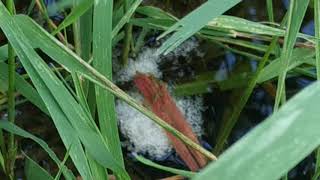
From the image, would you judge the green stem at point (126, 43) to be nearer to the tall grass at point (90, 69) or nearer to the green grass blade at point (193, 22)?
the tall grass at point (90, 69)

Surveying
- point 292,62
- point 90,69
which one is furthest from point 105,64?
point 292,62

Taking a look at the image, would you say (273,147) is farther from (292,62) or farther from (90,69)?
(292,62)

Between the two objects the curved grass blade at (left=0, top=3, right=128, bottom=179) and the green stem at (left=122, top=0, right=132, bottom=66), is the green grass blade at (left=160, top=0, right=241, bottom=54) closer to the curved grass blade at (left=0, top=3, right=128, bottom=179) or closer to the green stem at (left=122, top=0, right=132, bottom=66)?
the curved grass blade at (left=0, top=3, right=128, bottom=179)

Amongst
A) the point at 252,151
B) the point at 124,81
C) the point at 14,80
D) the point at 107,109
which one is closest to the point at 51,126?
the point at 124,81

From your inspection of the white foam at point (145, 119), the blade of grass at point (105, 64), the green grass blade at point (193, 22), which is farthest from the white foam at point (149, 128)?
the green grass blade at point (193, 22)

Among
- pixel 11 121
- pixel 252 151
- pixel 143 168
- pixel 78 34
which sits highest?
pixel 252 151

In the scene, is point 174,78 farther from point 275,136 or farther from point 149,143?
point 275,136
